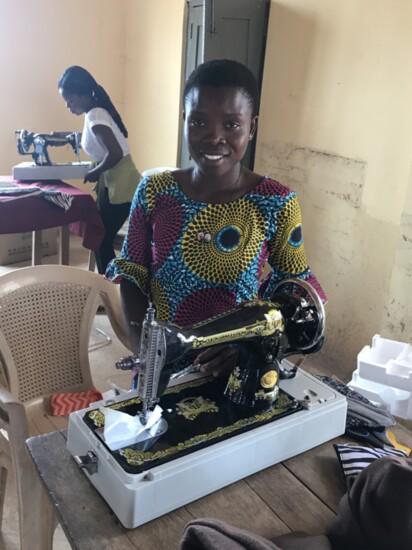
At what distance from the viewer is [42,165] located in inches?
128

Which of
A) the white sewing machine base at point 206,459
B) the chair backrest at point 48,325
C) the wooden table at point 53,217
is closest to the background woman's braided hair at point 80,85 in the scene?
the wooden table at point 53,217

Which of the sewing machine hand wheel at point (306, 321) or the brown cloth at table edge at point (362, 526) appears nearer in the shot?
the brown cloth at table edge at point (362, 526)

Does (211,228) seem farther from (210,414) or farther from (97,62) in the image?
(97,62)

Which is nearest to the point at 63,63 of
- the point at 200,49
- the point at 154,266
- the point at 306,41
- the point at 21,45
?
the point at 21,45

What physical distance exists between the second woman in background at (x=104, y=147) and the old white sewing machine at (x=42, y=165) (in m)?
0.09

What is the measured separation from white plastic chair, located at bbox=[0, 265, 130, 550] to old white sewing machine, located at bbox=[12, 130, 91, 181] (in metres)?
1.59

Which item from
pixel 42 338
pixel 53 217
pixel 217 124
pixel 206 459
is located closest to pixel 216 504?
pixel 206 459

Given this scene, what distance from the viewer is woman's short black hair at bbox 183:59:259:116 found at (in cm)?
113

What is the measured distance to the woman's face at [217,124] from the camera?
3.68 feet

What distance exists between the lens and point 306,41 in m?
2.86

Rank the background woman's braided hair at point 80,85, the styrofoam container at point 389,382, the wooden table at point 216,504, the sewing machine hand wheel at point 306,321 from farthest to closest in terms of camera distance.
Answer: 1. the background woman's braided hair at point 80,85
2. the styrofoam container at point 389,382
3. the sewing machine hand wheel at point 306,321
4. the wooden table at point 216,504

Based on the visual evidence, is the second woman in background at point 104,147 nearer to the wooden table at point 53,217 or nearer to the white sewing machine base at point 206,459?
the wooden table at point 53,217

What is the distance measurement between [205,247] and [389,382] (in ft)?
4.10

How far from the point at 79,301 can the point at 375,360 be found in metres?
1.24
